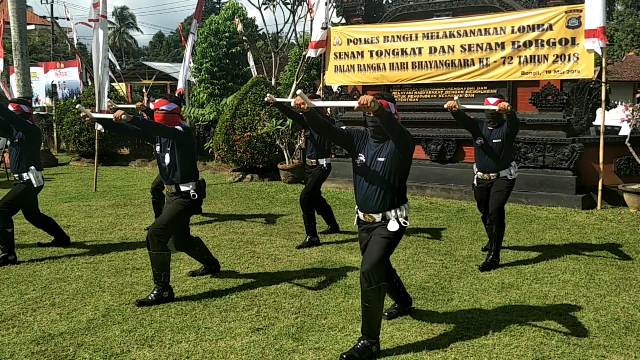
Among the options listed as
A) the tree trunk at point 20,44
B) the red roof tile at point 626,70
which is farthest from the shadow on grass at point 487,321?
the red roof tile at point 626,70

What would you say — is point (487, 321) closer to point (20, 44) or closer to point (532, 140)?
point (532, 140)

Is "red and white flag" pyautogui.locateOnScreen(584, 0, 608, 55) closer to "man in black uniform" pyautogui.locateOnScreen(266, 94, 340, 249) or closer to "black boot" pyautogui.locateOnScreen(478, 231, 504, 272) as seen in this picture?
"black boot" pyautogui.locateOnScreen(478, 231, 504, 272)

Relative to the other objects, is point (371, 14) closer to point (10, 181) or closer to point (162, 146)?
point (162, 146)

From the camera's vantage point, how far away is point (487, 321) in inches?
197

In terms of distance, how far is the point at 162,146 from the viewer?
577 centimetres

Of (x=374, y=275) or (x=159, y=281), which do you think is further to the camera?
(x=159, y=281)

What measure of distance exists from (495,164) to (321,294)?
269 centimetres

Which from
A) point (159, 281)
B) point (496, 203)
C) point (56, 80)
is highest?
point (56, 80)

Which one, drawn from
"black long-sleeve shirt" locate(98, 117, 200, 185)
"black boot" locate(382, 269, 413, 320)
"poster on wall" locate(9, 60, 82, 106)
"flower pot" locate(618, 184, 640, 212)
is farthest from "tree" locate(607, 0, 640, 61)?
"black long-sleeve shirt" locate(98, 117, 200, 185)

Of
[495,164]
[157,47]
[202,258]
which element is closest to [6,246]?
[202,258]

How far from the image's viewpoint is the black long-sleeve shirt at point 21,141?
23.2ft

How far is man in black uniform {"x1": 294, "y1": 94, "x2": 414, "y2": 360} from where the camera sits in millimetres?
4238

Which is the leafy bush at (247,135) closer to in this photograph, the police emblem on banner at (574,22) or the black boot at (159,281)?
the police emblem on banner at (574,22)

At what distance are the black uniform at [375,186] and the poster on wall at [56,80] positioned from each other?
25.0 meters
